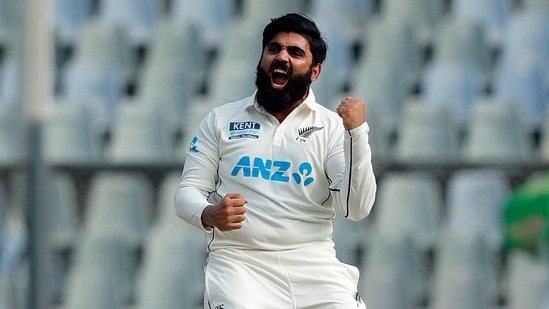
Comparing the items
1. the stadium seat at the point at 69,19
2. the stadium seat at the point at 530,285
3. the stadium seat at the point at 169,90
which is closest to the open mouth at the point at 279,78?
the stadium seat at the point at 530,285

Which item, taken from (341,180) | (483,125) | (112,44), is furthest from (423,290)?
(341,180)

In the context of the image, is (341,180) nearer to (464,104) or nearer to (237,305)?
(237,305)

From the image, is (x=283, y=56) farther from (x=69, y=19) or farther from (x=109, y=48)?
(x=69, y=19)

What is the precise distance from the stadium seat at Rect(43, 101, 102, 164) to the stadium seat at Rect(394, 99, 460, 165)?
183cm

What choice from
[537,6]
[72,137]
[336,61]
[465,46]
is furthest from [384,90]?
[72,137]

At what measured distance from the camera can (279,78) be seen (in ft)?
13.0

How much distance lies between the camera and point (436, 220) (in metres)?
8.62

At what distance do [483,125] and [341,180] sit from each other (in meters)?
4.98

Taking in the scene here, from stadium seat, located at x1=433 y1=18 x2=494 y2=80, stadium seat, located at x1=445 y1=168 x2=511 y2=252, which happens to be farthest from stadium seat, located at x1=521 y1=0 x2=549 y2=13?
stadium seat, located at x1=445 y1=168 x2=511 y2=252

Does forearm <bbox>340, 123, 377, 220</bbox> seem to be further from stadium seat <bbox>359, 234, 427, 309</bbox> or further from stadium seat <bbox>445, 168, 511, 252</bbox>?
stadium seat <bbox>445, 168, 511, 252</bbox>

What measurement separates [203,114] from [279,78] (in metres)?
5.21

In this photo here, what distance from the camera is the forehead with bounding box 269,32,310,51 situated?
397cm

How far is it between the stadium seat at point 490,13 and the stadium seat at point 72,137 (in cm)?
231

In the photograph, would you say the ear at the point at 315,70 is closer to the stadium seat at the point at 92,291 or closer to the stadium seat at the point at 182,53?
the stadium seat at the point at 92,291
